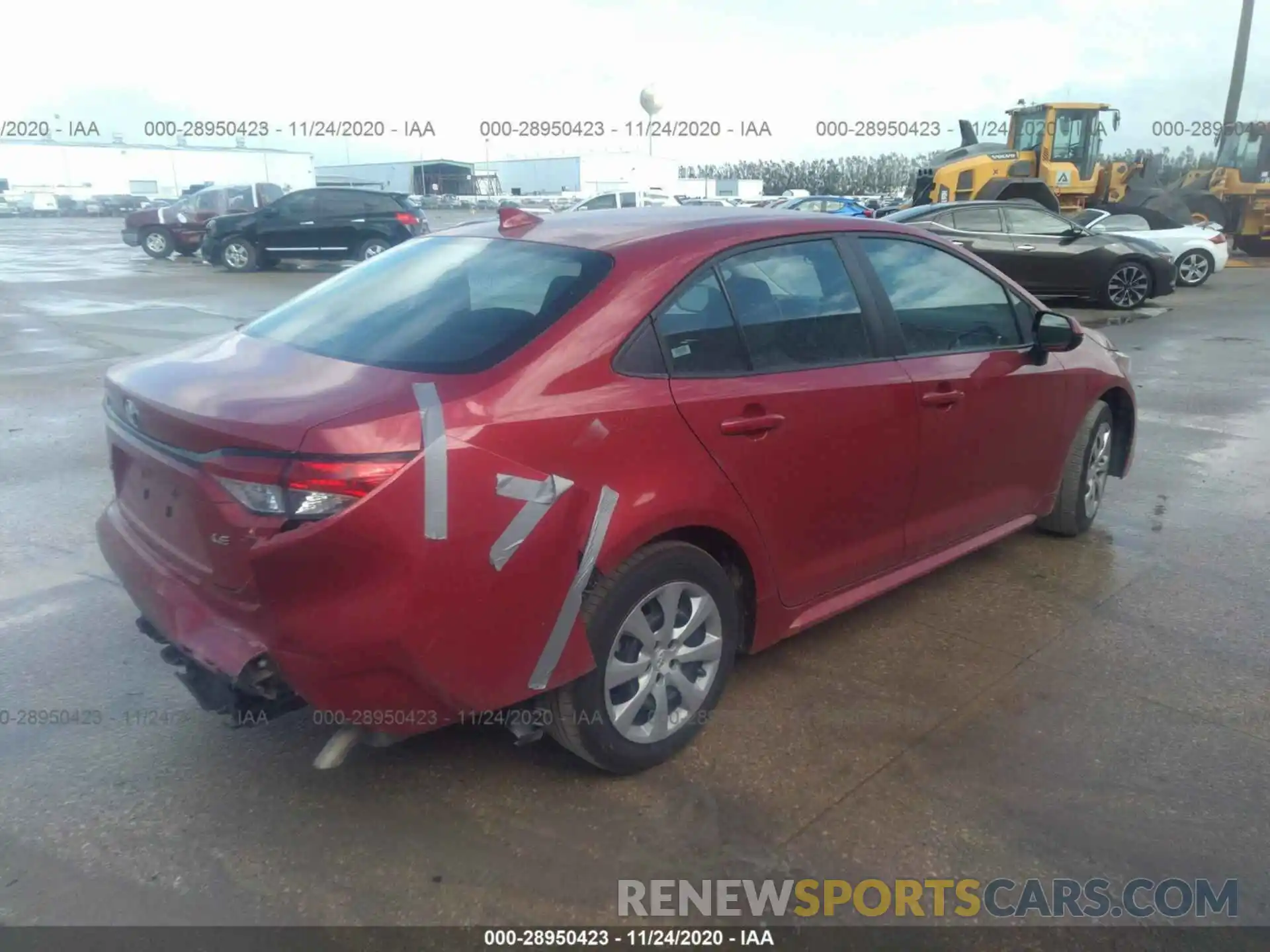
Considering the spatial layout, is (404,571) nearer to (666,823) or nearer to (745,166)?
(666,823)

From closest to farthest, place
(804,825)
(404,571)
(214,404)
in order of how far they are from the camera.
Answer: (404,571) → (214,404) → (804,825)

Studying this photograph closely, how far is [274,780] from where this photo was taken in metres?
3.06

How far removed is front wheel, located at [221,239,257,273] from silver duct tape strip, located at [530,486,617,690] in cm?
1998

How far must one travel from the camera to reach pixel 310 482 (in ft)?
7.96

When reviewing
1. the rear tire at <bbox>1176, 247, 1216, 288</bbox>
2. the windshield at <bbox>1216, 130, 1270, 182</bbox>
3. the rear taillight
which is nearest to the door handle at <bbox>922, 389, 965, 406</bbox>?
the rear taillight

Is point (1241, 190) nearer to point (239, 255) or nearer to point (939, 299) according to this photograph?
point (239, 255)

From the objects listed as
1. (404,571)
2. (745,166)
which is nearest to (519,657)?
(404,571)

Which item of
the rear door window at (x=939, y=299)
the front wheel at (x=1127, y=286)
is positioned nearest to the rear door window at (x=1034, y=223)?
the front wheel at (x=1127, y=286)

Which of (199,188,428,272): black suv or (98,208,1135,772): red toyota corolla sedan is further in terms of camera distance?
(199,188,428,272): black suv

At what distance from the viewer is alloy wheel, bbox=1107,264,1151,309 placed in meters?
14.5

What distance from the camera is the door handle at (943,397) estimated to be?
378 centimetres

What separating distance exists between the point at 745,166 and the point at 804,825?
73686 mm

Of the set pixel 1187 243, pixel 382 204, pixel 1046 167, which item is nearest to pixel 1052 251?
pixel 1187 243

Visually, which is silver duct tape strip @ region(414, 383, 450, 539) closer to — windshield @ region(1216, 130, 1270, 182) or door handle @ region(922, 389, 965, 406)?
door handle @ region(922, 389, 965, 406)
